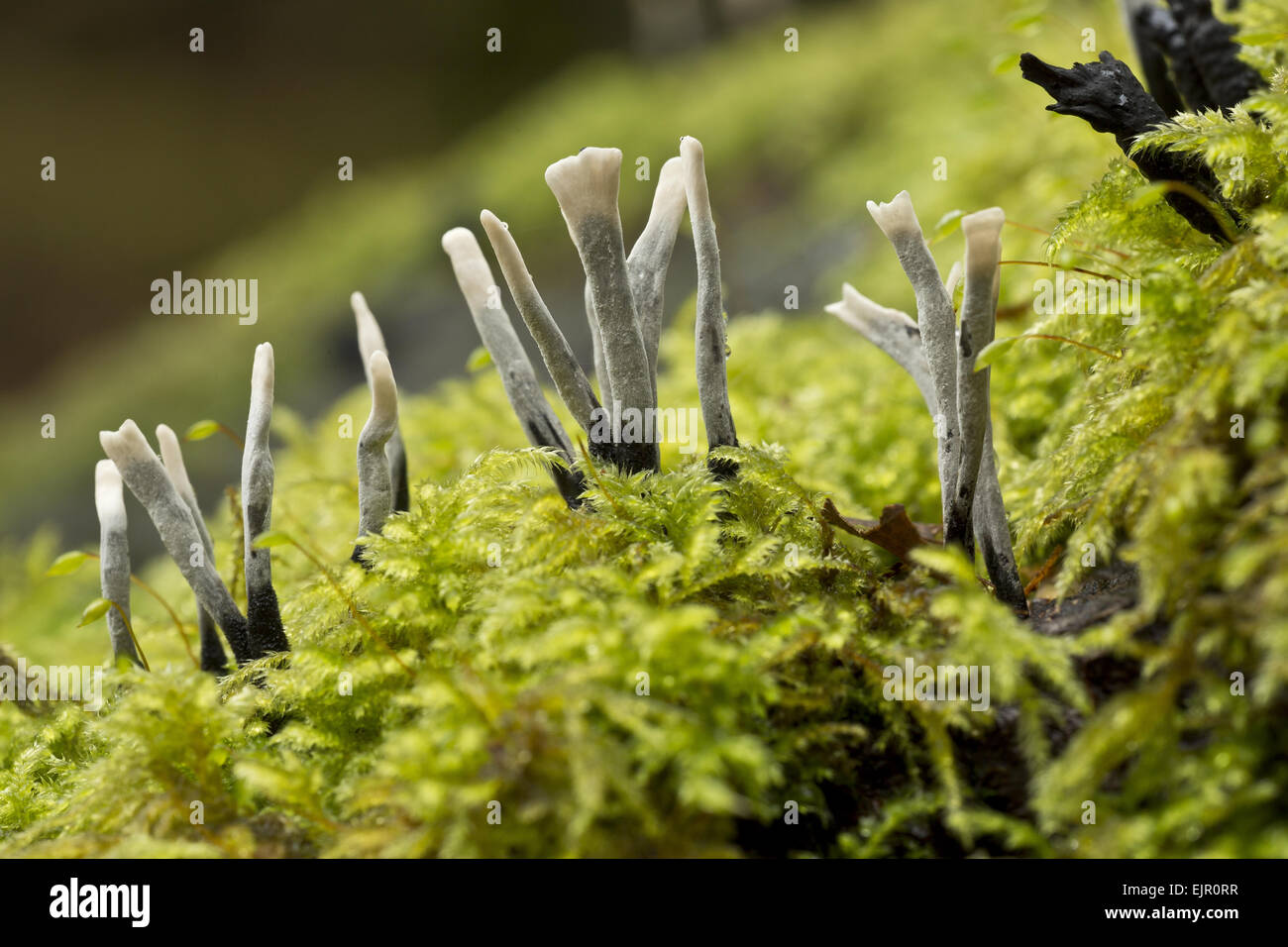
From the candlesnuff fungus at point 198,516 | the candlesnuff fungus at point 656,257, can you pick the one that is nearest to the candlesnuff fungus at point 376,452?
the candlesnuff fungus at point 198,516

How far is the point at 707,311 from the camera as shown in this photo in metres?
1.06

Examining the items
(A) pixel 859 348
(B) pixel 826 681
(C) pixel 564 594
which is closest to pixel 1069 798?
(B) pixel 826 681

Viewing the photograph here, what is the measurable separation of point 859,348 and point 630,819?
6.93 ft

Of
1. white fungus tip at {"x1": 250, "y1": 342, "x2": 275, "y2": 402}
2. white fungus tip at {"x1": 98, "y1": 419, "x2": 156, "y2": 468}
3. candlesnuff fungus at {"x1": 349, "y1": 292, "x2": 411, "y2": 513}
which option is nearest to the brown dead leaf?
candlesnuff fungus at {"x1": 349, "y1": 292, "x2": 411, "y2": 513}

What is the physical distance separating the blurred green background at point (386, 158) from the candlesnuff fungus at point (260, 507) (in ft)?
5.18

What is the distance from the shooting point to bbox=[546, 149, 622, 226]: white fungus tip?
0.91 metres

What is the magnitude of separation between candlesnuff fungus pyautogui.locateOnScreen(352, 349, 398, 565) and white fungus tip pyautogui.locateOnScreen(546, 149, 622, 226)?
0.31 meters

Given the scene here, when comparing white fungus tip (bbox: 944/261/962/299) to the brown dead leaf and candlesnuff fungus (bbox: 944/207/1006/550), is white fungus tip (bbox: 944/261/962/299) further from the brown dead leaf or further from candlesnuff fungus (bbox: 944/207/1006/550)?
the brown dead leaf

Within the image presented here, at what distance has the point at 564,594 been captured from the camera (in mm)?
807

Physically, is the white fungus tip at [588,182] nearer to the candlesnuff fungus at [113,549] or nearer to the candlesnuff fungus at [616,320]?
the candlesnuff fungus at [616,320]

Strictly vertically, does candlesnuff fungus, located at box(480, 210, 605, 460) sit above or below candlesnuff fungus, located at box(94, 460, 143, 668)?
above

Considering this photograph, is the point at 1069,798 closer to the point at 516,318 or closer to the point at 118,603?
the point at 118,603

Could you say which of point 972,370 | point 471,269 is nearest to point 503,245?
point 471,269

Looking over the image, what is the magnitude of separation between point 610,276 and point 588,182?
12 centimetres
